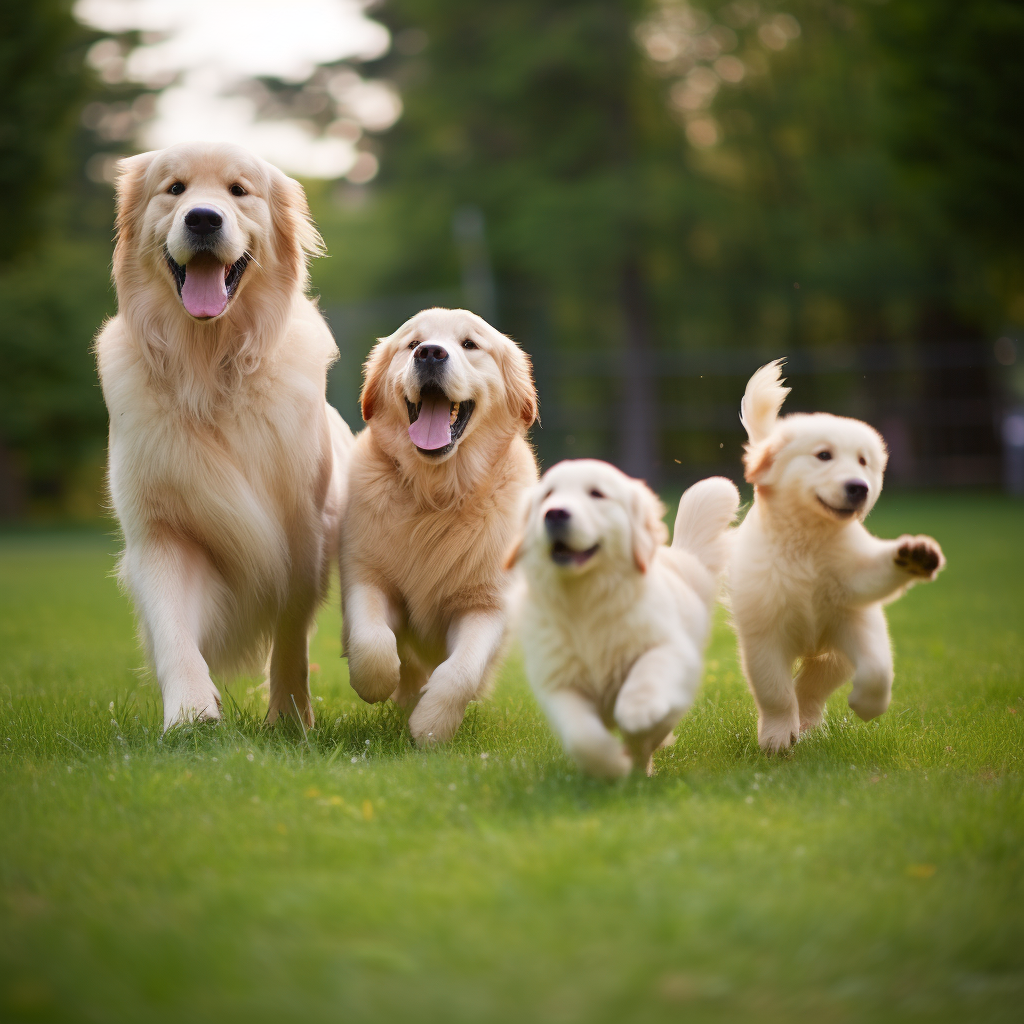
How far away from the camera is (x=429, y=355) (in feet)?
14.1

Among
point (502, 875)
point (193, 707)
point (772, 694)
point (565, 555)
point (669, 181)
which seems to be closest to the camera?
point (502, 875)

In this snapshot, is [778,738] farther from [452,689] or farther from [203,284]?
[203,284]

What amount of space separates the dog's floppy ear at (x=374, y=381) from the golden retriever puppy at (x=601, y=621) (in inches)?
51.9

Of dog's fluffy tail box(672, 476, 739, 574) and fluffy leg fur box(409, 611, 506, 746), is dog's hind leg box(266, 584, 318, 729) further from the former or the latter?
dog's fluffy tail box(672, 476, 739, 574)

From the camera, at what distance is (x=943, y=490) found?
74.6 feet

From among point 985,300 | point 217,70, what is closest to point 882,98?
point 985,300

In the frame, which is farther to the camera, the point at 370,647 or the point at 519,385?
the point at 519,385

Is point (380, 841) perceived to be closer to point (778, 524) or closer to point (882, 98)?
point (778, 524)

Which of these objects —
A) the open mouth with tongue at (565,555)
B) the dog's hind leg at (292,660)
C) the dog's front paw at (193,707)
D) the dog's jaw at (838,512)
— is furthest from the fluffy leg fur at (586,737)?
the dog's hind leg at (292,660)

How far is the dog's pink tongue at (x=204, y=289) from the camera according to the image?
167 inches

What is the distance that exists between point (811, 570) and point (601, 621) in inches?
34.4

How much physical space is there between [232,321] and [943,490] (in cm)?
2072

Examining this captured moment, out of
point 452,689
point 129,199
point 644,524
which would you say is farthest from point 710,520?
point 129,199

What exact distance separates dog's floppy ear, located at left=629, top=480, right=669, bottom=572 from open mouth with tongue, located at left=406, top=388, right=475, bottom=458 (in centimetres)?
104
